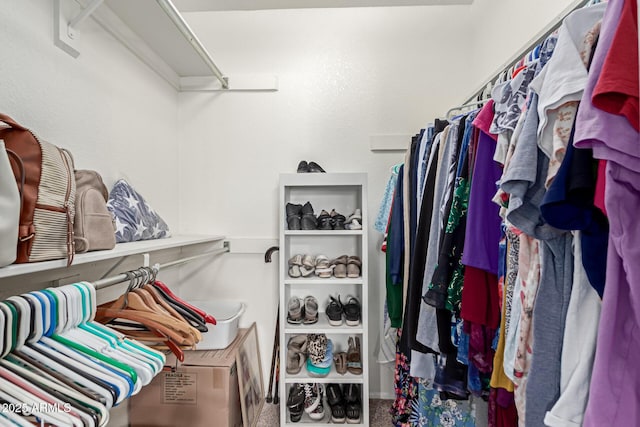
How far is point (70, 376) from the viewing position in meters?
0.67

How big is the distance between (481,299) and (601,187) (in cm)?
43

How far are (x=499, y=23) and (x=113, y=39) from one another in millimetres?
1900

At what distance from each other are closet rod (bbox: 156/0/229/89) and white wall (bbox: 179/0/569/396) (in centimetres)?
15

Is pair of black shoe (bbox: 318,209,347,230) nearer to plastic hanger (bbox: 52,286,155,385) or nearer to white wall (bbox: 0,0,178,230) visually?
white wall (bbox: 0,0,178,230)

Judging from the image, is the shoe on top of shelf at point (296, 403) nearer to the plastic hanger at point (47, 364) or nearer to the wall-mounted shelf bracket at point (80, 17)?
the plastic hanger at point (47, 364)

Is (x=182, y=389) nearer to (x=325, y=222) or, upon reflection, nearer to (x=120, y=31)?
(x=325, y=222)

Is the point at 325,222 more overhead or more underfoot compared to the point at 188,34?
more underfoot

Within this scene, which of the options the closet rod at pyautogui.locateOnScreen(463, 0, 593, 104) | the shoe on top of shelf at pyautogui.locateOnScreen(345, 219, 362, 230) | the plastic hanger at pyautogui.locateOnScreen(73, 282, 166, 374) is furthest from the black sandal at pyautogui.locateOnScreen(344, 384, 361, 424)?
the closet rod at pyautogui.locateOnScreen(463, 0, 593, 104)

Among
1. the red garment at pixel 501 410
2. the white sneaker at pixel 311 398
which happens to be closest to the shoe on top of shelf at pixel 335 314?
the white sneaker at pixel 311 398

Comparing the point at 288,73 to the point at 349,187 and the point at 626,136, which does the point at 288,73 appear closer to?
the point at 349,187

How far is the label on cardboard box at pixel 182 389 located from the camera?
1467mm

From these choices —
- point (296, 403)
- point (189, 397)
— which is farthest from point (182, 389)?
point (296, 403)

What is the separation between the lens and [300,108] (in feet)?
6.55

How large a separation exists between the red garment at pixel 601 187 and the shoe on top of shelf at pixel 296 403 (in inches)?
66.8
